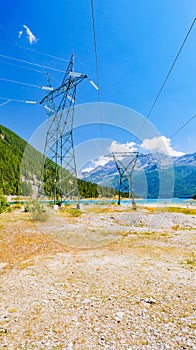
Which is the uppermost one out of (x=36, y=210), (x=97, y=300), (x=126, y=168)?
(x=126, y=168)

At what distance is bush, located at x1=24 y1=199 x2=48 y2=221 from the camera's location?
1539 cm

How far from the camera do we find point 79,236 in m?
10.3

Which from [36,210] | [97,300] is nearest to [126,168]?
[36,210]

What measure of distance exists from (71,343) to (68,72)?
18.8m

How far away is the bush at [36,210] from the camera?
15.4m

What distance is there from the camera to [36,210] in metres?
17.3

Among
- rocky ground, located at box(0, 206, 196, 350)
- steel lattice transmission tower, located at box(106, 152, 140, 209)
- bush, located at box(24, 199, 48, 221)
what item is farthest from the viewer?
steel lattice transmission tower, located at box(106, 152, 140, 209)

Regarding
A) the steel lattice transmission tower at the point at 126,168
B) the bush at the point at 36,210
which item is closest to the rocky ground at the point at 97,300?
the bush at the point at 36,210

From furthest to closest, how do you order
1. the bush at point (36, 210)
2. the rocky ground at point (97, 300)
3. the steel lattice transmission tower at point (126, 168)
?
the steel lattice transmission tower at point (126, 168) < the bush at point (36, 210) < the rocky ground at point (97, 300)

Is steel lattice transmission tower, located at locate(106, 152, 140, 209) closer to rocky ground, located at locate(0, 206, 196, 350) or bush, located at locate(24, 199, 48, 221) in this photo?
bush, located at locate(24, 199, 48, 221)

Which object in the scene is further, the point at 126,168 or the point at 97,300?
the point at 126,168

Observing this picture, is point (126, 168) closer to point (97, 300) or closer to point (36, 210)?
point (36, 210)

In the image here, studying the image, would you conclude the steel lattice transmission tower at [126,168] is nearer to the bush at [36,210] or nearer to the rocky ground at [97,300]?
the bush at [36,210]

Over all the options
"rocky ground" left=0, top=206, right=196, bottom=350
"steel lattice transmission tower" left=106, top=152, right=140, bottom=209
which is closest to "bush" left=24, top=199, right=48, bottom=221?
"rocky ground" left=0, top=206, right=196, bottom=350
